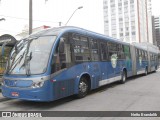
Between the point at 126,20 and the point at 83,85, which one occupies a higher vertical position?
the point at 126,20

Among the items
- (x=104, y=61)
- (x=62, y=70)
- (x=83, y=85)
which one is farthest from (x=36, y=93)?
(x=104, y=61)

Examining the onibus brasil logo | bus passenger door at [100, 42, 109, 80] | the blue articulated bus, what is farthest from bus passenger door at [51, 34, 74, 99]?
the onibus brasil logo

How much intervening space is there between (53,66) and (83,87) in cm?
225

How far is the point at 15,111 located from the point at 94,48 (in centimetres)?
505

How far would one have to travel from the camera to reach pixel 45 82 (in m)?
7.60

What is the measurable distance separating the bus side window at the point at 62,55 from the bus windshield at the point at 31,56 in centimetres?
28

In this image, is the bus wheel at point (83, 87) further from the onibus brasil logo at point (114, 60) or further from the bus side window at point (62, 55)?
the onibus brasil logo at point (114, 60)

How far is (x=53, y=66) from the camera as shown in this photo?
26.2 feet

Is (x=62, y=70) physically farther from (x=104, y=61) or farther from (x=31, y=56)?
(x=104, y=61)

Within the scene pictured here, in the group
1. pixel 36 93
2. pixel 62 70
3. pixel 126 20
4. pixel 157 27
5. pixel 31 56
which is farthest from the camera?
pixel 157 27

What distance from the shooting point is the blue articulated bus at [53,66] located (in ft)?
25.3

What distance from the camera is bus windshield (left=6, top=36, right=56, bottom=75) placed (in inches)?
312

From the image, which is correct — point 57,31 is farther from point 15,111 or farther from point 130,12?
point 130,12

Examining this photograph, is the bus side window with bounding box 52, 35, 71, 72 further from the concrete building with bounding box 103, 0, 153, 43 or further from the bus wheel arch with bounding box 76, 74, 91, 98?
the concrete building with bounding box 103, 0, 153, 43
